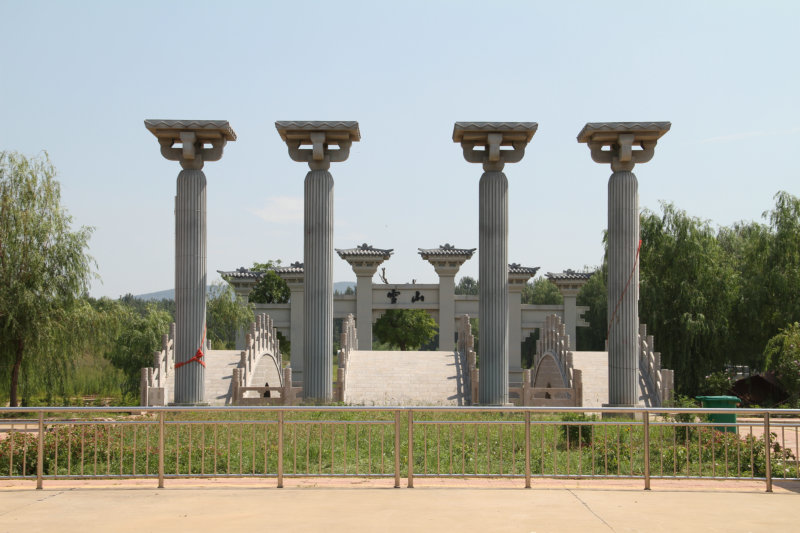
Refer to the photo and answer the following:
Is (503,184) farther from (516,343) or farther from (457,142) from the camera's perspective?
(516,343)

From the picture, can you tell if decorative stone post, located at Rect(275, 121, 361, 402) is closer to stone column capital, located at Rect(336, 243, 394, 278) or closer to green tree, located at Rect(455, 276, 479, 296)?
stone column capital, located at Rect(336, 243, 394, 278)

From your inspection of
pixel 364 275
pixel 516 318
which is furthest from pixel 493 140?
pixel 516 318

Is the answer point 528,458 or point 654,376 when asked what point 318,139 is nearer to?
point 654,376

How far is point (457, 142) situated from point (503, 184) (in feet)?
4.60

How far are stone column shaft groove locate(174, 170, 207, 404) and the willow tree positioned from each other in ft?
17.1

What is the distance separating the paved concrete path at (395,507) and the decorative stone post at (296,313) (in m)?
24.3

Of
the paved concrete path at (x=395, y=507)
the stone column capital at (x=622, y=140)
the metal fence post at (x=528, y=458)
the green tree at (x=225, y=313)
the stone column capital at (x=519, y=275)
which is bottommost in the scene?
the paved concrete path at (x=395, y=507)

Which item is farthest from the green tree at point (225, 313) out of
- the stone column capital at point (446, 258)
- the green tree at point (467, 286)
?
the green tree at point (467, 286)

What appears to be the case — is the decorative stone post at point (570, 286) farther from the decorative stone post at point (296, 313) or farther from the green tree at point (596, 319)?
the decorative stone post at point (296, 313)

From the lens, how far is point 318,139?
723 inches

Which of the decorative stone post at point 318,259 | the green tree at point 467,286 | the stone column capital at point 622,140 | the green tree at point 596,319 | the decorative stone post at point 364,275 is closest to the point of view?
the stone column capital at point 622,140

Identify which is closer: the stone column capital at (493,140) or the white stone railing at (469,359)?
the stone column capital at (493,140)

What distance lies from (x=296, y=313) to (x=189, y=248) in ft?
50.3

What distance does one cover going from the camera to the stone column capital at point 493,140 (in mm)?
18188
